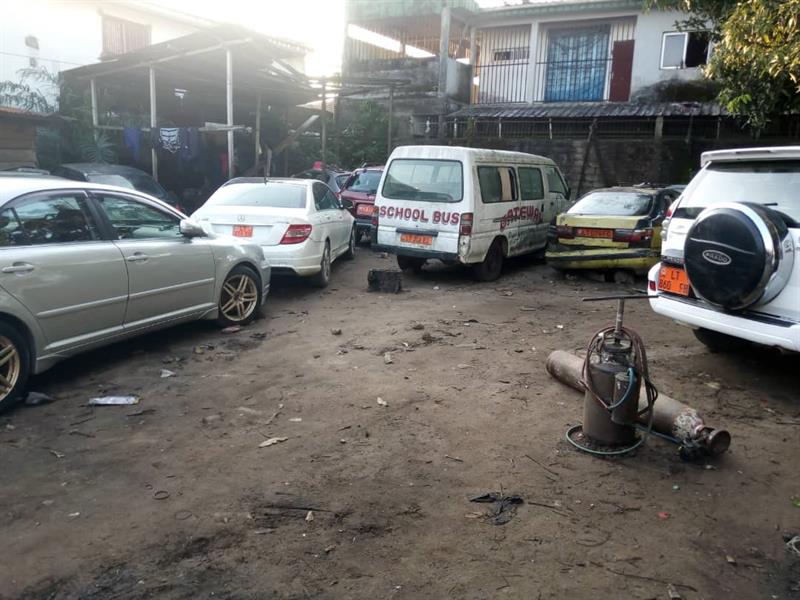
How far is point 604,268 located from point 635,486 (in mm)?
6634

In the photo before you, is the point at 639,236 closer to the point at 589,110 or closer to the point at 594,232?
the point at 594,232

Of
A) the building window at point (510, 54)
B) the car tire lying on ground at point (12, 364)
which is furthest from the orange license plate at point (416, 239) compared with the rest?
the building window at point (510, 54)

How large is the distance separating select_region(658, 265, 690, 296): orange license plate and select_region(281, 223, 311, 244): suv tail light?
4.59 meters

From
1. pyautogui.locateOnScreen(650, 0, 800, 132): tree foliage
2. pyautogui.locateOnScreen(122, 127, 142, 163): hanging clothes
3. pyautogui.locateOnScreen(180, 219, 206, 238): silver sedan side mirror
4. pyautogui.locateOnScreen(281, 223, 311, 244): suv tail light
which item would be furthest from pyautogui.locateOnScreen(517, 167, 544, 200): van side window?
pyautogui.locateOnScreen(122, 127, 142, 163): hanging clothes

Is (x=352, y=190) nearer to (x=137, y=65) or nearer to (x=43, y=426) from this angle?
(x=137, y=65)

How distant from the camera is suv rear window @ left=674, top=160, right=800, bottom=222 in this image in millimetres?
4625

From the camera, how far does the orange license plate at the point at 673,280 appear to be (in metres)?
5.18

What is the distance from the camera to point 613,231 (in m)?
9.55

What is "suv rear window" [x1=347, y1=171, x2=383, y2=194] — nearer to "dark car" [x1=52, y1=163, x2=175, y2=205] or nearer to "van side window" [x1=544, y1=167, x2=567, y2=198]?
"van side window" [x1=544, y1=167, x2=567, y2=198]

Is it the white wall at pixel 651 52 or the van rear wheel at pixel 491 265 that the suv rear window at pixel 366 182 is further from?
the white wall at pixel 651 52

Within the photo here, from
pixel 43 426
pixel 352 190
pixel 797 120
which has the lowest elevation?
pixel 43 426

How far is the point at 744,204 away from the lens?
448 cm

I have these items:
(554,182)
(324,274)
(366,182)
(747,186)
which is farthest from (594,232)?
(366,182)

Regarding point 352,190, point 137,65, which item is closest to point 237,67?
point 137,65
